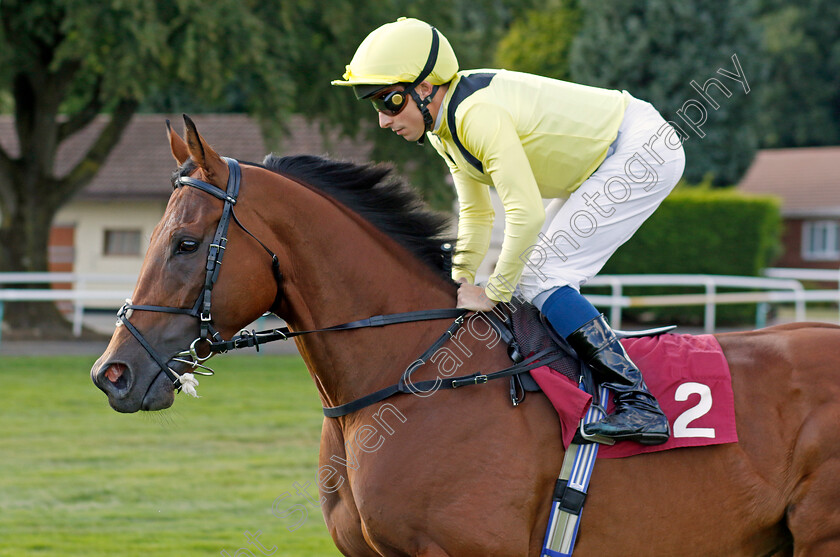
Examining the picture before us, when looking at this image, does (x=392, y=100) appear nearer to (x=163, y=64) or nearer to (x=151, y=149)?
(x=163, y=64)

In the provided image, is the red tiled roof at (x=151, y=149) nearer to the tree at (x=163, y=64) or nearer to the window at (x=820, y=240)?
the tree at (x=163, y=64)

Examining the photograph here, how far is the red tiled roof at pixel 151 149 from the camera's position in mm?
23500

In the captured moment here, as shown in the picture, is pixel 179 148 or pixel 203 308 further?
pixel 179 148

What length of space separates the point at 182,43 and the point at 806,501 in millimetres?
11641

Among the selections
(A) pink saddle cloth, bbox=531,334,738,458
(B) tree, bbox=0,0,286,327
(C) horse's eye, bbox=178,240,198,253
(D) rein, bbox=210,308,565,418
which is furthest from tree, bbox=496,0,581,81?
(C) horse's eye, bbox=178,240,198,253

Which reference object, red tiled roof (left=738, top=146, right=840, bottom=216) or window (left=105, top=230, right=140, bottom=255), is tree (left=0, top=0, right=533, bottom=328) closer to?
window (left=105, top=230, right=140, bottom=255)

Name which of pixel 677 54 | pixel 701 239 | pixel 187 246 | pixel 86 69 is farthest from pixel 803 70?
pixel 187 246

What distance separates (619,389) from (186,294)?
4.75ft

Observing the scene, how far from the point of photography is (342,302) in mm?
3062

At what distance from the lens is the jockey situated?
298cm

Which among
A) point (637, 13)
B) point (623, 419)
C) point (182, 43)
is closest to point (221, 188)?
point (623, 419)

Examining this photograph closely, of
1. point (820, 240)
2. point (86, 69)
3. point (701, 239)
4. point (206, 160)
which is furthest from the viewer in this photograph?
point (820, 240)

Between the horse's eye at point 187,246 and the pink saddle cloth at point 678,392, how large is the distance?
3.88 feet

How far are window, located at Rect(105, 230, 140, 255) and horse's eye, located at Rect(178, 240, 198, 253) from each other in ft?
74.1
